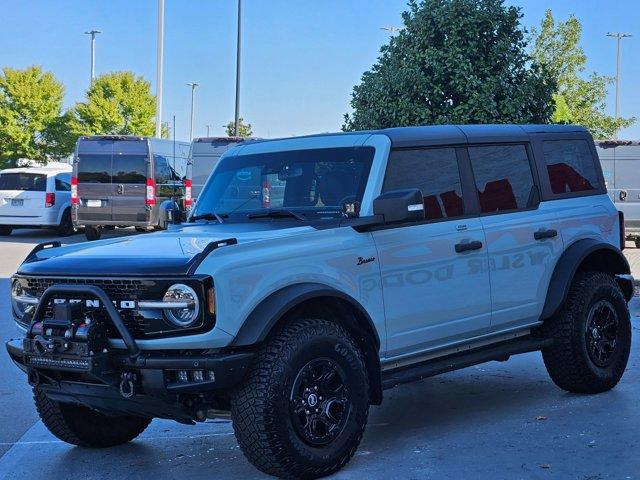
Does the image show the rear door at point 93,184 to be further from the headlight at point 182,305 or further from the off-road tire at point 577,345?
the headlight at point 182,305

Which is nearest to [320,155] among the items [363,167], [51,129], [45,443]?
[363,167]

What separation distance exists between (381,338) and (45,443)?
218 cm

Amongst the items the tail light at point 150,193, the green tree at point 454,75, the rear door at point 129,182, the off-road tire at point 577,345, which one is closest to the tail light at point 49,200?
the rear door at point 129,182

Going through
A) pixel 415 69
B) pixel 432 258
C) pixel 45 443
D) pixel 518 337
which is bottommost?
pixel 45 443

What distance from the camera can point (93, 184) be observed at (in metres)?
22.7

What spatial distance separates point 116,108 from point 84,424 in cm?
5467

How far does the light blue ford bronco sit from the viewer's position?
4.89 m

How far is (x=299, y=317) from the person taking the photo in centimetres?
528

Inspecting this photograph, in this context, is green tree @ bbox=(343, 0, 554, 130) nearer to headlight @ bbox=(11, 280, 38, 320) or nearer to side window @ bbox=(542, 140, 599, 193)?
side window @ bbox=(542, 140, 599, 193)

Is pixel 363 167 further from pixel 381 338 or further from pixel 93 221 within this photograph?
pixel 93 221

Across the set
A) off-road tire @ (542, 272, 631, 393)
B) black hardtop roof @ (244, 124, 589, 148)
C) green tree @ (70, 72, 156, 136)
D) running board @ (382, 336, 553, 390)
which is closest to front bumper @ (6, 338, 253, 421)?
running board @ (382, 336, 553, 390)

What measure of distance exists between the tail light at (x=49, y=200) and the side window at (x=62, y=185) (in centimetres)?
39

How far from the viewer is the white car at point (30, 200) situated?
79.8ft

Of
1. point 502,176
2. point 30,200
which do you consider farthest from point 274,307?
point 30,200
